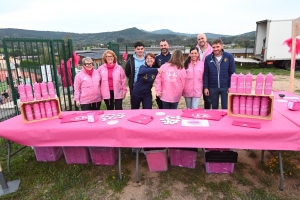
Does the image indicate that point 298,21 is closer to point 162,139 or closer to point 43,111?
point 162,139

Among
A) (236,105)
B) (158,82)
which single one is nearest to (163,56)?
(158,82)

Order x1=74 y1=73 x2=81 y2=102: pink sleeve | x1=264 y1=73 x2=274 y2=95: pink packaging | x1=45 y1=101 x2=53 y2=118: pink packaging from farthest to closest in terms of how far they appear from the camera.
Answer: x1=74 y1=73 x2=81 y2=102: pink sleeve < x1=45 y1=101 x2=53 y2=118: pink packaging < x1=264 y1=73 x2=274 y2=95: pink packaging

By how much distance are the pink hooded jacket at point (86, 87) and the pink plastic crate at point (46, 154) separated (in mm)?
898

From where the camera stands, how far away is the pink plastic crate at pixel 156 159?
8.80 ft

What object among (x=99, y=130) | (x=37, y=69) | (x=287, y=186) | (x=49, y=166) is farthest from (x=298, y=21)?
(x=37, y=69)

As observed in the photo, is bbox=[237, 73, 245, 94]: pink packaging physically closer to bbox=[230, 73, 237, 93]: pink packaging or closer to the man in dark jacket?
bbox=[230, 73, 237, 93]: pink packaging

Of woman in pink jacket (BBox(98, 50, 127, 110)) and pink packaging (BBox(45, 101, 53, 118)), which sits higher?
woman in pink jacket (BBox(98, 50, 127, 110))

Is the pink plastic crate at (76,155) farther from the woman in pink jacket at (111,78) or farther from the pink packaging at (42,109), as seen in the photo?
the woman in pink jacket at (111,78)

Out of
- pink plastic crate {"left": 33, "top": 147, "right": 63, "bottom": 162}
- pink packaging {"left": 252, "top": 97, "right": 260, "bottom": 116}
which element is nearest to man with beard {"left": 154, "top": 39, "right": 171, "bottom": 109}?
pink packaging {"left": 252, "top": 97, "right": 260, "bottom": 116}

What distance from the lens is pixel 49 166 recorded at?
9.87 ft

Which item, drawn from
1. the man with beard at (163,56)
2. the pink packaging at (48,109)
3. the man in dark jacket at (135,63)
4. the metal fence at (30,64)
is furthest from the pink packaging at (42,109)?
the man with beard at (163,56)

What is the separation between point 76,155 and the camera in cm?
300

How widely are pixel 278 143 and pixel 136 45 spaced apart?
2.57 m

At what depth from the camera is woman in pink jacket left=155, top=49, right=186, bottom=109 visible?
3176 millimetres
